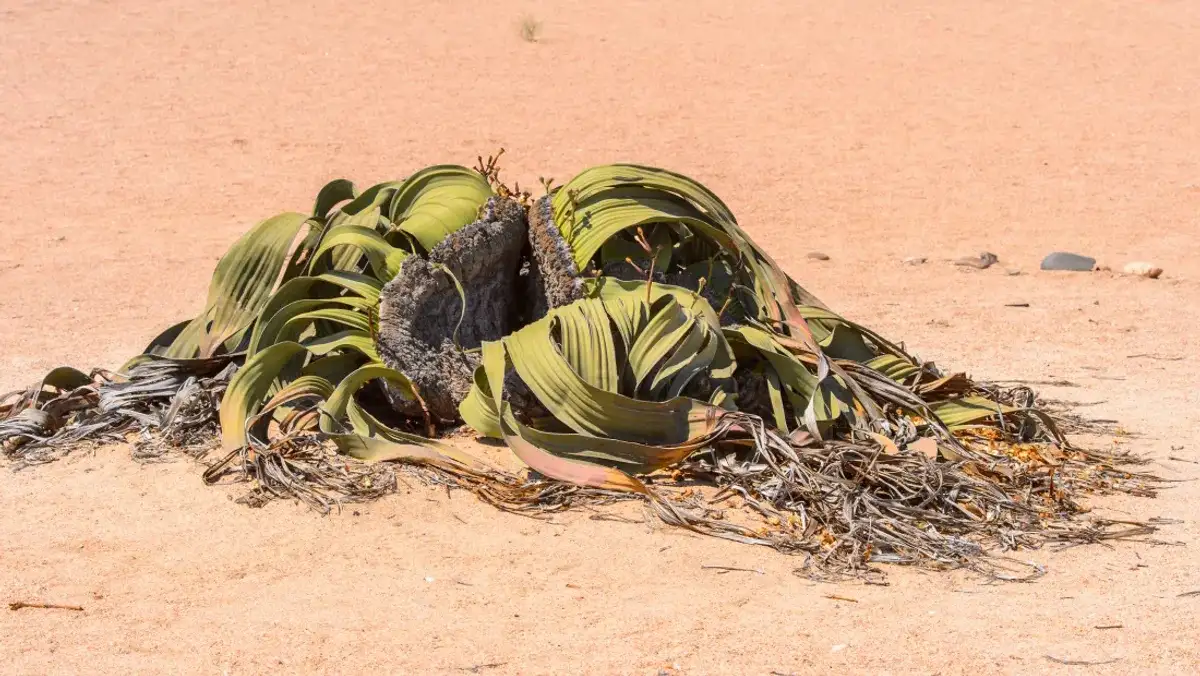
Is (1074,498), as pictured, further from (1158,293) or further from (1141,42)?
(1141,42)

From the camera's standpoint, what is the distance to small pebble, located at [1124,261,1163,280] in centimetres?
612

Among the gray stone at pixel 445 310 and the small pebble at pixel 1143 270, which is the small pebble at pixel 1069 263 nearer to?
the small pebble at pixel 1143 270

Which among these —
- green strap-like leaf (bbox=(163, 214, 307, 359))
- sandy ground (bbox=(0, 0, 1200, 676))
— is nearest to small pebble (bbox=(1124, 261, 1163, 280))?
sandy ground (bbox=(0, 0, 1200, 676))

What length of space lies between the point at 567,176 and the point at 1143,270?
3477 millimetres

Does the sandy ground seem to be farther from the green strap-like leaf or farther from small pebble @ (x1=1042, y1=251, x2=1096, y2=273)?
the green strap-like leaf

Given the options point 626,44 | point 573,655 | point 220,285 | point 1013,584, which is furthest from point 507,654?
point 626,44

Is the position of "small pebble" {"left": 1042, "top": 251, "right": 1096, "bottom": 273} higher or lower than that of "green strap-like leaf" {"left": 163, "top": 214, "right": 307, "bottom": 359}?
higher

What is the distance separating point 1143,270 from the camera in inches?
242

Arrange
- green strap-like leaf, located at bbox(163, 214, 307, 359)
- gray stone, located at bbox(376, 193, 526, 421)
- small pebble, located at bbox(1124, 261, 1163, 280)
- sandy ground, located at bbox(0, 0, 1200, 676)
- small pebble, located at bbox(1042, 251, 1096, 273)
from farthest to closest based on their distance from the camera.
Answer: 1. small pebble, located at bbox(1042, 251, 1096, 273)
2. small pebble, located at bbox(1124, 261, 1163, 280)
3. green strap-like leaf, located at bbox(163, 214, 307, 359)
4. gray stone, located at bbox(376, 193, 526, 421)
5. sandy ground, located at bbox(0, 0, 1200, 676)

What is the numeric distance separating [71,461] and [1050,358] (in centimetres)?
316

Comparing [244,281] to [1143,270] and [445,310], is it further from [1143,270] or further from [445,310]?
[1143,270]

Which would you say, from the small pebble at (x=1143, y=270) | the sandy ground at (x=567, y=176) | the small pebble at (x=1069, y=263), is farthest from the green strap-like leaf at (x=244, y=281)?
the small pebble at (x=1143, y=270)

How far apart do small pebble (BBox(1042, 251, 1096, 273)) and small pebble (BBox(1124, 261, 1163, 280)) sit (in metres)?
0.17

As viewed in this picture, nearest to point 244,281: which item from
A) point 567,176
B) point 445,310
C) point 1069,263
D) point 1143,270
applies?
point 445,310
